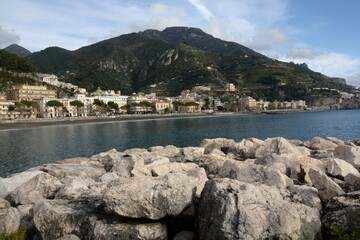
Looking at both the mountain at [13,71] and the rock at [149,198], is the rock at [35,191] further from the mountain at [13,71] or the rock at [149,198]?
A: the mountain at [13,71]

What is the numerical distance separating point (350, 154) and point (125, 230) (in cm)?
1058

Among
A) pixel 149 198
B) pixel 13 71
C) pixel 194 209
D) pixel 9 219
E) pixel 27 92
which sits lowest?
pixel 9 219

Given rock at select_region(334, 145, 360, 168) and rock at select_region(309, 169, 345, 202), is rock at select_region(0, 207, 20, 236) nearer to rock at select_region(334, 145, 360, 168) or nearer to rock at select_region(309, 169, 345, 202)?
rock at select_region(309, 169, 345, 202)

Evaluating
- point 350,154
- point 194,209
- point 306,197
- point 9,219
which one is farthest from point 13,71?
point 306,197

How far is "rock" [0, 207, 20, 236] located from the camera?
8281 mm

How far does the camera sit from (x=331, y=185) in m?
9.42

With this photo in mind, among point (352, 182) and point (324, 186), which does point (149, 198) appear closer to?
point (324, 186)

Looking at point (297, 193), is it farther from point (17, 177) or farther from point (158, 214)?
point (17, 177)

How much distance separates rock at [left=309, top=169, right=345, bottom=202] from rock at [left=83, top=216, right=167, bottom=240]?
4.29 meters

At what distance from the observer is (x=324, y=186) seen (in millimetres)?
9594

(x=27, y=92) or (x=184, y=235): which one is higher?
(x=27, y=92)

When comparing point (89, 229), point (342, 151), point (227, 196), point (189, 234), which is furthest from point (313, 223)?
point (342, 151)

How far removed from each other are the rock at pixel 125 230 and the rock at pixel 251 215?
34.5 inches

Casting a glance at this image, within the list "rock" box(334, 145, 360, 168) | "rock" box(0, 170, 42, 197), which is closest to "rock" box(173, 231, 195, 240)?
"rock" box(0, 170, 42, 197)
